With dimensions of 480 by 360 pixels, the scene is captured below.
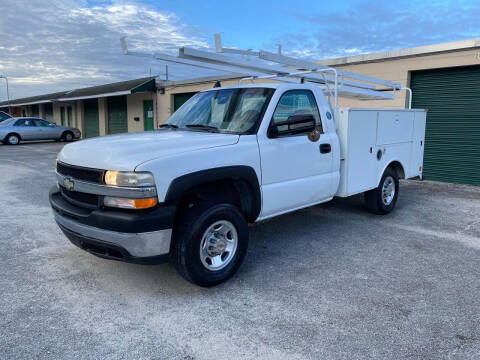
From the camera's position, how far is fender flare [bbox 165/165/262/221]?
10.8 feet

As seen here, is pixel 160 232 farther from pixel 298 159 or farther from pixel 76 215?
pixel 298 159

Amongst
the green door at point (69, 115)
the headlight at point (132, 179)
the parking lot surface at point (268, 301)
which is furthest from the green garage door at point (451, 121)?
the green door at point (69, 115)

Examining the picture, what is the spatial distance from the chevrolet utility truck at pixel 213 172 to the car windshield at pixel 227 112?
0.02 m

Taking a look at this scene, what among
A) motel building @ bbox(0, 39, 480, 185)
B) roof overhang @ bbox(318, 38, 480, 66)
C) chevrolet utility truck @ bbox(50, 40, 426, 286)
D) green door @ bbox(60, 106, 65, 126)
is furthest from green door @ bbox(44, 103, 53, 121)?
chevrolet utility truck @ bbox(50, 40, 426, 286)

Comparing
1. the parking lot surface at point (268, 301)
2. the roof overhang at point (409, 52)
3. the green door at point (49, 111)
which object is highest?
the roof overhang at point (409, 52)

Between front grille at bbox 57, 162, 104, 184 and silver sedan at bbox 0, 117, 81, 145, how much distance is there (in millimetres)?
20863

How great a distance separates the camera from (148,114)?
21000 millimetres

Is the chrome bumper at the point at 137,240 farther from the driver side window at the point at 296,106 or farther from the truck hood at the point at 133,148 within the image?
the driver side window at the point at 296,106

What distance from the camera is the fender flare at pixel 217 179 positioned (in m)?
3.29

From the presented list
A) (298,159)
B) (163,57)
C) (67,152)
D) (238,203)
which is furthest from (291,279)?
(163,57)

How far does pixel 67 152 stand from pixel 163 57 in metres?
1.80

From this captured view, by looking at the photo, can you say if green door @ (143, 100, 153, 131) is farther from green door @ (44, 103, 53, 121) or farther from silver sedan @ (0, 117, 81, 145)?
green door @ (44, 103, 53, 121)

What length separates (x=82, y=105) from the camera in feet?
95.0

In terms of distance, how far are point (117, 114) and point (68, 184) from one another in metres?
22.1
